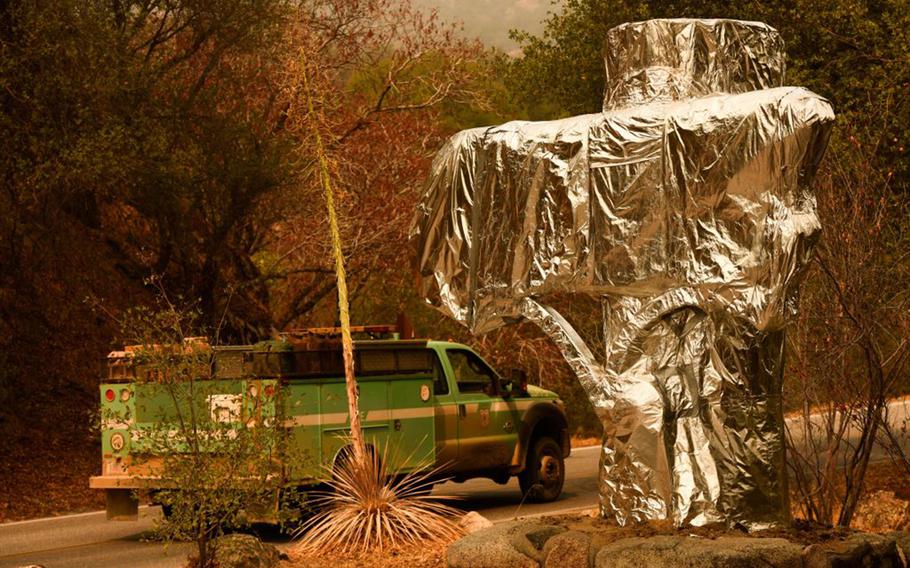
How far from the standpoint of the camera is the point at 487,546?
993cm

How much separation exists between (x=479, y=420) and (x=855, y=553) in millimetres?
6819

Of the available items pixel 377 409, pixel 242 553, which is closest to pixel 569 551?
pixel 242 553

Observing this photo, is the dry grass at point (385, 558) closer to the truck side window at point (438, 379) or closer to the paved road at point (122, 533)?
the paved road at point (122, 533)

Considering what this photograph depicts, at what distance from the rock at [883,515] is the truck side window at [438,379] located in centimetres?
482

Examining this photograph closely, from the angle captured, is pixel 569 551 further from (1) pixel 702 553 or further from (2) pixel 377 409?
(2) pixel 377 409

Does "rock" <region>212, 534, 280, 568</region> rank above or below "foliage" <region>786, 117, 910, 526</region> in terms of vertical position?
below

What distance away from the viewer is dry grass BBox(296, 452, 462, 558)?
37.0ft

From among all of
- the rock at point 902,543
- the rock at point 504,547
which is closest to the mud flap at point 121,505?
the rock at point 504,547

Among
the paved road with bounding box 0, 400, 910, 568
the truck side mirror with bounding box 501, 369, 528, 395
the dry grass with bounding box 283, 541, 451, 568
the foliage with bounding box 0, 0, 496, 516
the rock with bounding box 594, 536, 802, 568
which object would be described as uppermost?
the foliage with bounding box 0, 0, 496, 516

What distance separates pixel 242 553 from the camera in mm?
9859

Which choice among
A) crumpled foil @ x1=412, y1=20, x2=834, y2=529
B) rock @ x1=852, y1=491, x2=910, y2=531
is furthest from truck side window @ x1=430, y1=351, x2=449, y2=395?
rock @ x1=852, y1=491, x2=910, y2=531

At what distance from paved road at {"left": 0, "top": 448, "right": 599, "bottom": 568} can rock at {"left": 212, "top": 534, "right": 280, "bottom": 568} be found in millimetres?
1243

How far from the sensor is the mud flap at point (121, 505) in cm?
1347

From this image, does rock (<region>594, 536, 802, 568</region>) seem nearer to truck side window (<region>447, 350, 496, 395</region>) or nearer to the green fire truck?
the green fire truck
